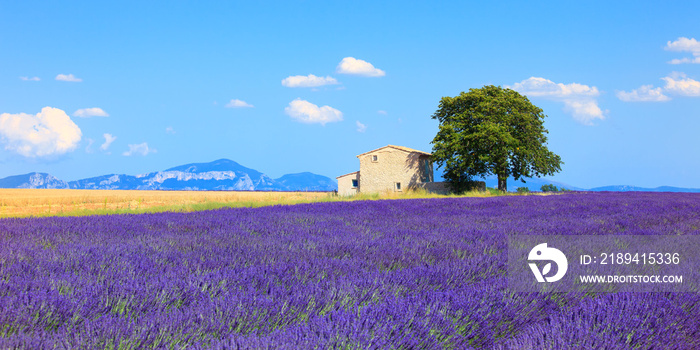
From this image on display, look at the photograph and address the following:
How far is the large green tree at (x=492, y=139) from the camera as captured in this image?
2902 centimetres

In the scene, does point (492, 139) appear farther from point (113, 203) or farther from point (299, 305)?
point (299, 305)

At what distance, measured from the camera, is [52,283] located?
2.84 m

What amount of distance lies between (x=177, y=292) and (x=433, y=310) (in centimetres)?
150

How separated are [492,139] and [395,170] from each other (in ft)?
24.0

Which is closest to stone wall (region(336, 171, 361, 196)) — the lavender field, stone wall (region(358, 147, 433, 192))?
stone wall (region(358, 147, 433, 192))

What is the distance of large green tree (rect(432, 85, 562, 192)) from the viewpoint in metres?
29.0

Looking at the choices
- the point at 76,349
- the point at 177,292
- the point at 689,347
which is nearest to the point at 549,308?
the point at 689,347

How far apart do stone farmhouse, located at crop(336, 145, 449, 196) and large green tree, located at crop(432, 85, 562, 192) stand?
170 centimetres

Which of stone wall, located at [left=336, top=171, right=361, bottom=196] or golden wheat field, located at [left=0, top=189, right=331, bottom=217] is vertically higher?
stone wall, located at [left=336, top=171, right=361, bottom=196]

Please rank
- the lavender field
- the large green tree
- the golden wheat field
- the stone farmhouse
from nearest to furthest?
1. the lavender field
2. the golden wheat field
3. the large green tree
4. the stone farmhouse

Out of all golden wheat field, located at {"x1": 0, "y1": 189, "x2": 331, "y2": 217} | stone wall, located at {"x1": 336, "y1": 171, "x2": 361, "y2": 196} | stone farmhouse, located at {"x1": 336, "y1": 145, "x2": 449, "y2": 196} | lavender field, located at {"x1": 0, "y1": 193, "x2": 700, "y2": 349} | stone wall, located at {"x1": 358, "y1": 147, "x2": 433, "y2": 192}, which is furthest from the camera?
stone wall, located at {"x1": 336, "y1": 171, "x2": 361, "y2": 196}

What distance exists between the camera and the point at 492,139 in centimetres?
2780

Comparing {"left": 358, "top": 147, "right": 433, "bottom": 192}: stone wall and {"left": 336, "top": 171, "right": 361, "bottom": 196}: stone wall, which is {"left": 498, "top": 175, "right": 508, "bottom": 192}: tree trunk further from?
{"left": 336, "top": 171, "right": 361, "bottom": 196}: stone wall

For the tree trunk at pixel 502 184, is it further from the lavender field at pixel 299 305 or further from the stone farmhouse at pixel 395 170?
the lavender field at pixel 299 305
